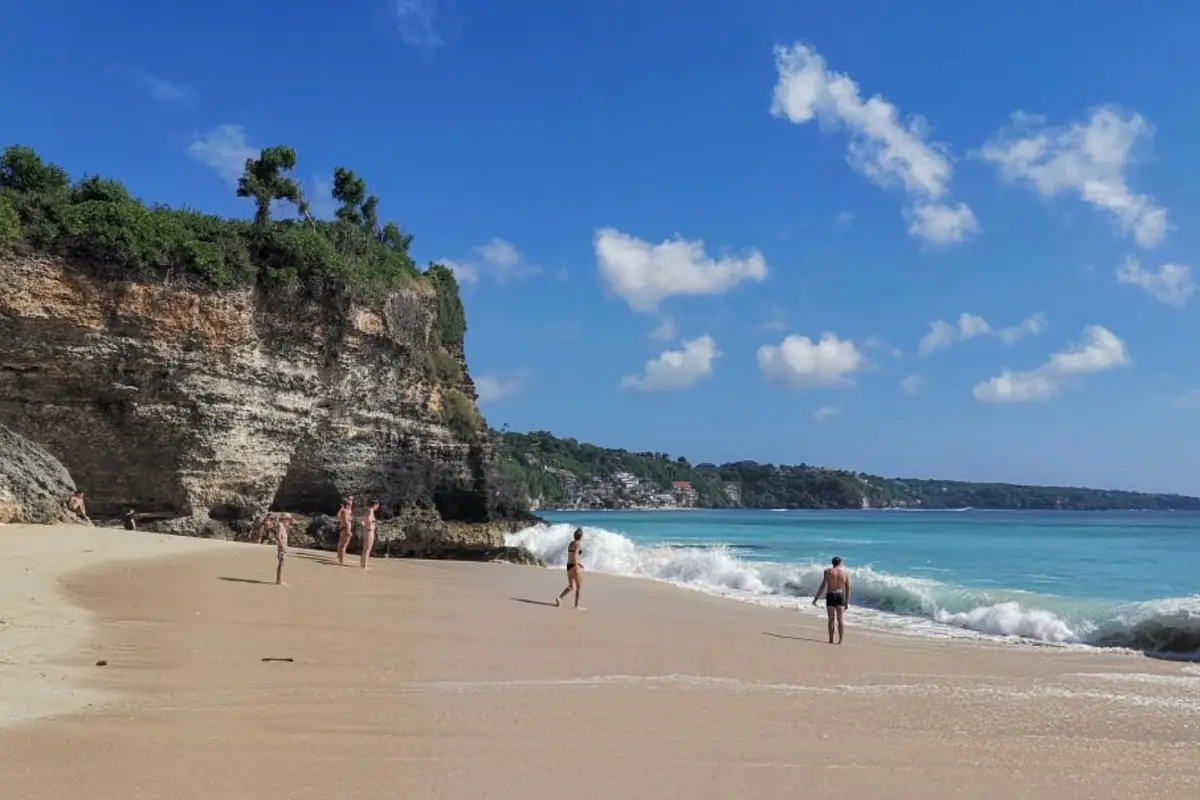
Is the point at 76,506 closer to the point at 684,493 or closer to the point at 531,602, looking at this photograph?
the point at 531,602

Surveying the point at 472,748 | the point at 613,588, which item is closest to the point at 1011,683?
the point at 472,748

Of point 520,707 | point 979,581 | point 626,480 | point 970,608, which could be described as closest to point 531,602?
point 520,707

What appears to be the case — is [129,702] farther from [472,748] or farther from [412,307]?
[412,307]

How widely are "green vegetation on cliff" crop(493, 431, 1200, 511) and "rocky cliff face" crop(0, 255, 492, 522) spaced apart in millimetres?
112291

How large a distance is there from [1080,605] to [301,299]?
74.6 ft

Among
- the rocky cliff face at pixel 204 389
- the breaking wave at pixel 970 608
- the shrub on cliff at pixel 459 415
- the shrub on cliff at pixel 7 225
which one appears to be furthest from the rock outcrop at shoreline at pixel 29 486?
the shrub on cliff at pixel 459 415

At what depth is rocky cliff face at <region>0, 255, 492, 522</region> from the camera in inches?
902

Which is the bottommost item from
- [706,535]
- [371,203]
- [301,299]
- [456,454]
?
[706,535]

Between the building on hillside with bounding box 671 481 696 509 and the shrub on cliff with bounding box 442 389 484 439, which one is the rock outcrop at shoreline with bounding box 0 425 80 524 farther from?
the building on hillside with bounding box 671 481 696 509

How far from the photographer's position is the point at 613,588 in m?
19.1

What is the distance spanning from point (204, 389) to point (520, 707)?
21.1 metres

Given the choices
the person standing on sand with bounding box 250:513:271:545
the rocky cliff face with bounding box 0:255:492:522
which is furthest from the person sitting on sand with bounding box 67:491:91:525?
the person standing on sand with bounding box 250:513:271:545

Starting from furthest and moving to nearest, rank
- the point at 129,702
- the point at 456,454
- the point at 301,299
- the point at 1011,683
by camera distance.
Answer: the point at 456,454 → the point at 301,299 → the point at 1011,683 → the point at 129,702

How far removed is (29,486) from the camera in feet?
59.9
